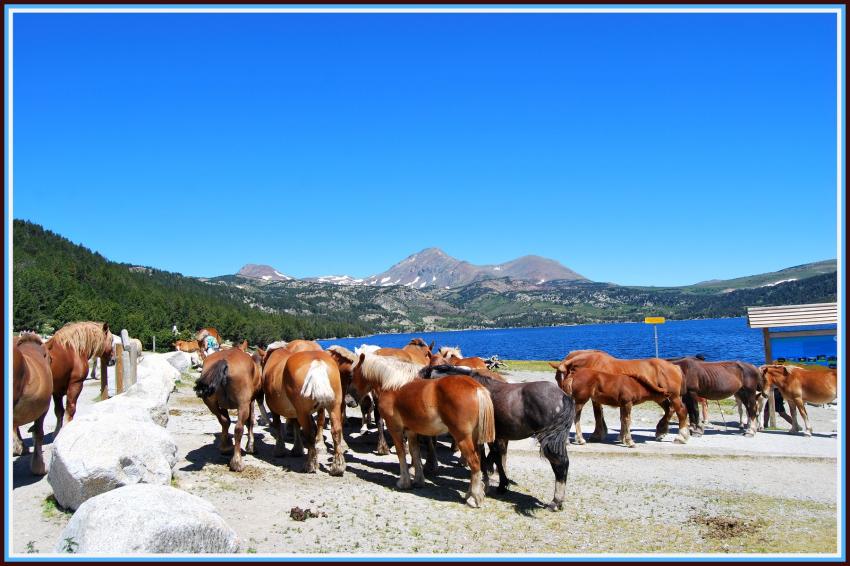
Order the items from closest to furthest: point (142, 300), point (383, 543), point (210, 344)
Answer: point (383, 543)
point (210, 344)
point (142, 300)

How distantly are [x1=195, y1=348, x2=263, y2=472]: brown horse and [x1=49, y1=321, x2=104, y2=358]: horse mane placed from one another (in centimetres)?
338

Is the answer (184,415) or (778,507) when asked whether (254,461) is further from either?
(778,507)

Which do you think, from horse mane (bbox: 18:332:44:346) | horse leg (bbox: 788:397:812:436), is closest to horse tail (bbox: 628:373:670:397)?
horse leg (bbox: 788:397:812:436)

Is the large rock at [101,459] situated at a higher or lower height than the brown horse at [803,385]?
higher

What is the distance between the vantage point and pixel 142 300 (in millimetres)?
106375

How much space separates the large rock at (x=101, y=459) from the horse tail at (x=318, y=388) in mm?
2898

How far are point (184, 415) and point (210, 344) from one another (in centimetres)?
2676

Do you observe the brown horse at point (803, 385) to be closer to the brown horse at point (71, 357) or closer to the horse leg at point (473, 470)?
the horse leg at point (473, 470)

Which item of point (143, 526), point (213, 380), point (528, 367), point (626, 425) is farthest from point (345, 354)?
point (528, 367)

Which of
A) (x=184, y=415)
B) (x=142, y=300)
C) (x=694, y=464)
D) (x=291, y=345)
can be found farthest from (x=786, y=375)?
(x=142, y=300)

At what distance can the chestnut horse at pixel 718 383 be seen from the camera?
1767cm

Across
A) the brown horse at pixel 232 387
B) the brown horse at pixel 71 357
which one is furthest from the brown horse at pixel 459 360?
the brown horse at pixel 71 357

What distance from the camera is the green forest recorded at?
6794 cm

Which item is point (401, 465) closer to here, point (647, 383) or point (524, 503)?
point (524, 503)
